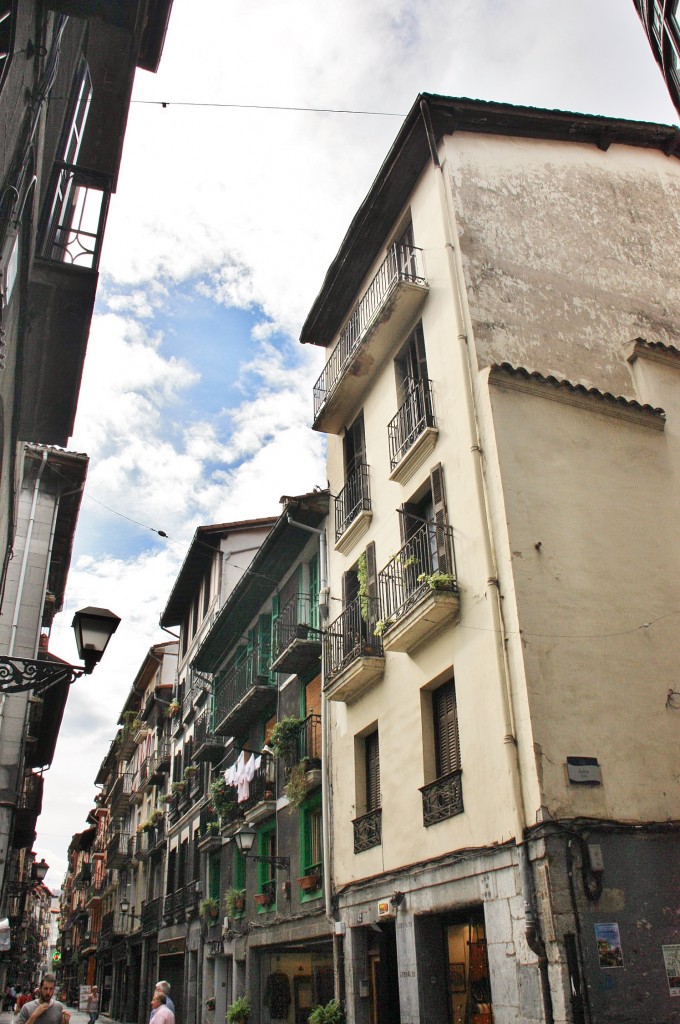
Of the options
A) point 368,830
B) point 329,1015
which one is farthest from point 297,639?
point 329,1015

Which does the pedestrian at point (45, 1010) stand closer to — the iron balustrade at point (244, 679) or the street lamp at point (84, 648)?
the street lamp at point (84, 648)

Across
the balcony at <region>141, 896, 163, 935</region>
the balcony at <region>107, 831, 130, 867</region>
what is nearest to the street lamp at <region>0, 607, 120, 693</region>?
the balcony at <region>141, 896, 163, 935</region>

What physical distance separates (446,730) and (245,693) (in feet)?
32.3

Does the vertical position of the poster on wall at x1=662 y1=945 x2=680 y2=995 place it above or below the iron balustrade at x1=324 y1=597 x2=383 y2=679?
below

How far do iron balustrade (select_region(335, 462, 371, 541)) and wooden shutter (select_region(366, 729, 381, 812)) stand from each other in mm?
4155

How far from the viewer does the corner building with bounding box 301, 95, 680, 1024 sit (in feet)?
30.7

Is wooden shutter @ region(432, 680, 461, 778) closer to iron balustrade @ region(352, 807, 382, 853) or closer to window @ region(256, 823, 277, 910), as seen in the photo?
iron balustrade @ region(352, 807, 382, 853)

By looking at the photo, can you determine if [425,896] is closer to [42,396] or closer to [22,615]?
[42,396]

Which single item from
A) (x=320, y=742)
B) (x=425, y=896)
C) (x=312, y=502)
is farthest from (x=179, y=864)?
(x=425, y=896)

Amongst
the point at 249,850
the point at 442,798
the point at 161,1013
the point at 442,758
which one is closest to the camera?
the point at 161,1013

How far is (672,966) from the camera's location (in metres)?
8.96

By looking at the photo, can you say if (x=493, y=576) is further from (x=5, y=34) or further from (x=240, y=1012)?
(x=240, y=1012)

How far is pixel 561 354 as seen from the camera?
13586mm

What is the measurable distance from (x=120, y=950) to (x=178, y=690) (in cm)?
1529
